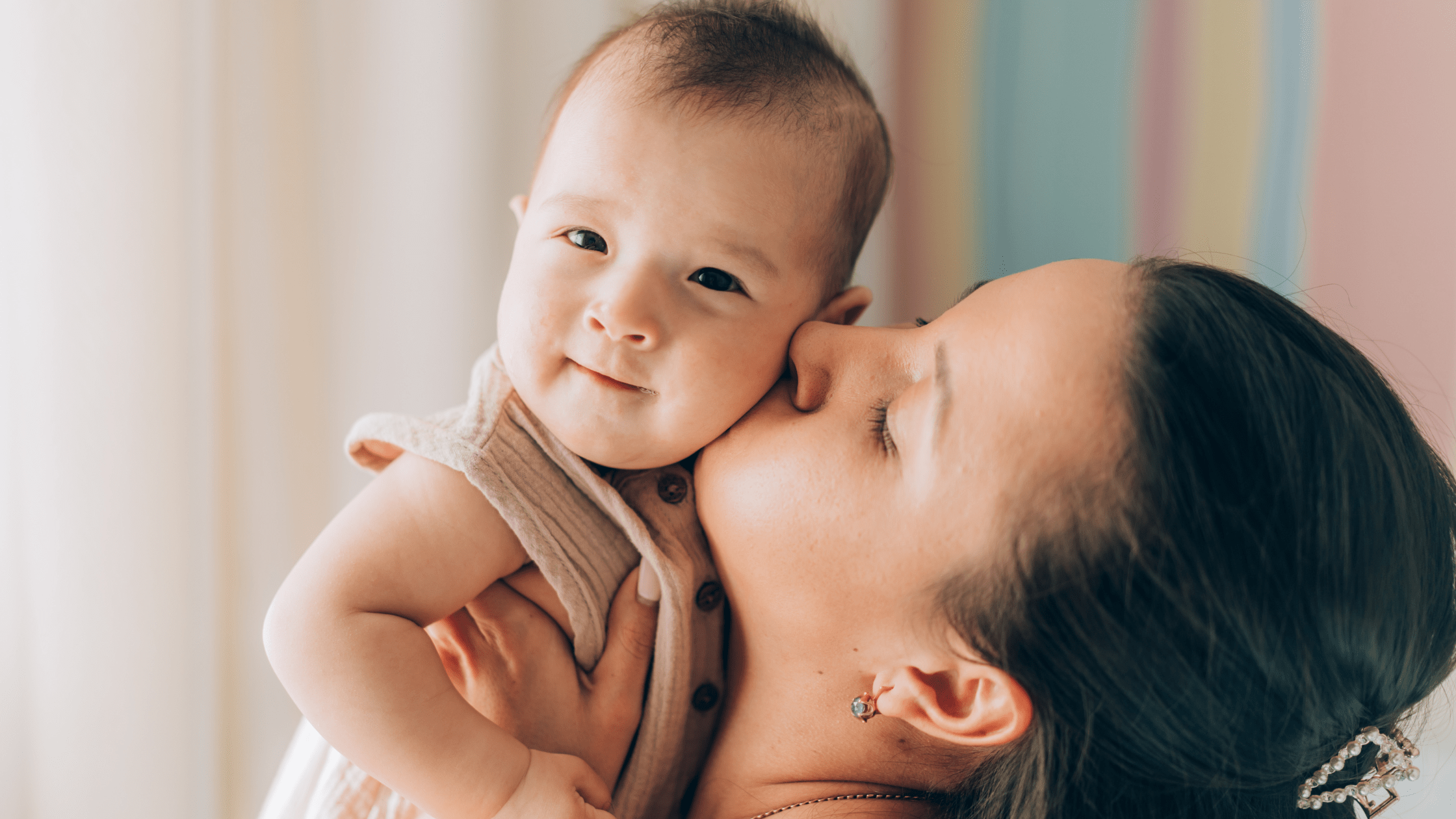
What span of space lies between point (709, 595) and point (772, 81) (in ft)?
1.74

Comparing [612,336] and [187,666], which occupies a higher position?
[612,336]

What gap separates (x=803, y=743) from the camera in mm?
907

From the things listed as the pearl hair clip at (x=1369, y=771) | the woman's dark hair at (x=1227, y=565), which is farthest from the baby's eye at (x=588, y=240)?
the pearl hair clip at (x=1369, y=771)

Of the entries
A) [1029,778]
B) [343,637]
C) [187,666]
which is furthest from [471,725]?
[187,666]

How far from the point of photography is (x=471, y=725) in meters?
0.82

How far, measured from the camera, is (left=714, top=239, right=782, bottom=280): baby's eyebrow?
2.73 feet

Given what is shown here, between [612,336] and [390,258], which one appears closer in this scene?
[612,336]

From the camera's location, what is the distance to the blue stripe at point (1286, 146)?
1069 millimetres

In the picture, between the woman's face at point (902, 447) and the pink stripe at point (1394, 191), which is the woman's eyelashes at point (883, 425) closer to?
the woman's face at point (902, 447)

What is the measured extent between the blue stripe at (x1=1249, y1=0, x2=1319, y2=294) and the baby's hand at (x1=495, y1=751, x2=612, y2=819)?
1.05 m

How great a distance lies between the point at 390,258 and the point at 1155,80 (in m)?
1.17

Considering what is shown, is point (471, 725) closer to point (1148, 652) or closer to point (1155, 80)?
point (1148, 652)

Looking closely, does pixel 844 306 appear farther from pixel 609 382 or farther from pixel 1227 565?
pixel 1227 565

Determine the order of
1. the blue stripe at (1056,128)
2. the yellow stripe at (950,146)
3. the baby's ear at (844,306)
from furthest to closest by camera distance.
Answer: the yellow stripe at (950,146) < the blue stripe at (1056,128) < the baby's ear at (844,306)
